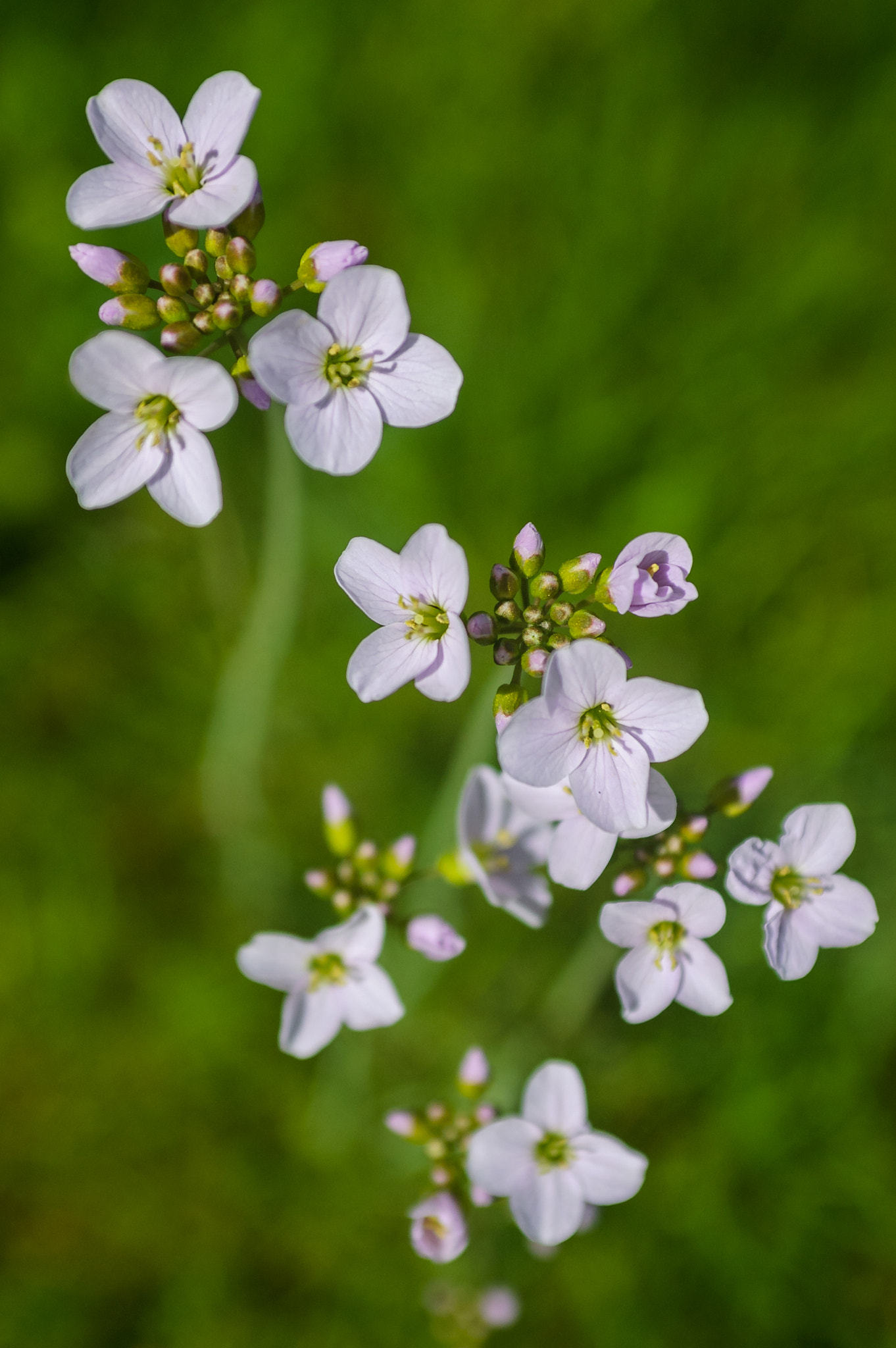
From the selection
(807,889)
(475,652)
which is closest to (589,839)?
(807,889)

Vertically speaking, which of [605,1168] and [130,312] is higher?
[130,312]

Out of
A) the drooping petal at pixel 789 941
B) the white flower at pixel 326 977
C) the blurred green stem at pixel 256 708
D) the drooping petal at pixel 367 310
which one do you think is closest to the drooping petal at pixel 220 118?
the drooping petal at pixel 367 310

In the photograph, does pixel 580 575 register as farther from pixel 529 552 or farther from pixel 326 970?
pixel 326 970

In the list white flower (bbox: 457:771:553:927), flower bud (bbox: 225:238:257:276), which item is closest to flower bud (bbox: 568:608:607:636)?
white flower (bbox: 457:771:553:927)

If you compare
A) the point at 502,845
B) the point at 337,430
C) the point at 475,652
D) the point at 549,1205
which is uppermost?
the point at 475,652

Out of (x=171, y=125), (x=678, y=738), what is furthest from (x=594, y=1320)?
(x=171, y=125)
